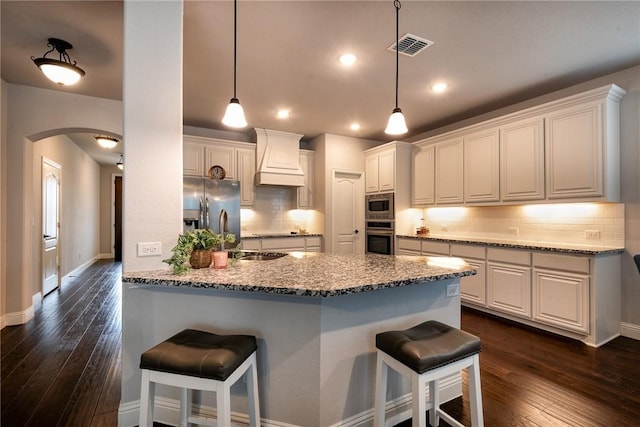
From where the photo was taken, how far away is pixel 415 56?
2779mm

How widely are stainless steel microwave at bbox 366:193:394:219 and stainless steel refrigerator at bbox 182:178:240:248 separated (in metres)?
2.34

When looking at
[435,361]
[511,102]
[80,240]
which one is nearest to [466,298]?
[511,102]

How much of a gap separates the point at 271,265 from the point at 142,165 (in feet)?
3.35

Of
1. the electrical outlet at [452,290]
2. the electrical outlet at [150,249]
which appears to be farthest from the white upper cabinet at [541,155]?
the electrical outlet at [150,249]

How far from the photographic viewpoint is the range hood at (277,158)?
193 inches

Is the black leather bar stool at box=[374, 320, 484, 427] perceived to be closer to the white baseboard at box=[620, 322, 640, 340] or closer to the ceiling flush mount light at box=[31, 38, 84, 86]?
the white baseboard at box=[620, 322, 640, 340]

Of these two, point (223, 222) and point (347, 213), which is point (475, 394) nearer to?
point (223, 222)

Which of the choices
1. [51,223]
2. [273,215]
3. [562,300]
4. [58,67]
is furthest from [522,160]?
[51,223]

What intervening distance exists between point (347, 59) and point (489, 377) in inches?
117

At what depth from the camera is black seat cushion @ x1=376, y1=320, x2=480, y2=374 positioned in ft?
4.39

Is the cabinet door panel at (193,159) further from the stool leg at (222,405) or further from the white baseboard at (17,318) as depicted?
the stool leg at (222,405)

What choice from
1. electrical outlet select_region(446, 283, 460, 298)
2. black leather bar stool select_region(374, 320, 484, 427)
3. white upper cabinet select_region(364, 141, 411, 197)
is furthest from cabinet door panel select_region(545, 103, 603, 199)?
black leather bar stool select_region(374, 320, 484, 427)

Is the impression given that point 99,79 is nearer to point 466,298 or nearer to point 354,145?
point 354,145

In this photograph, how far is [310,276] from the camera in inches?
63.1
